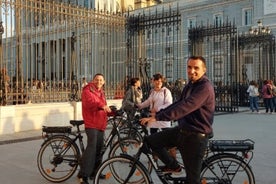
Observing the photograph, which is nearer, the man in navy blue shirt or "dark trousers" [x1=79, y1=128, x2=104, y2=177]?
the man in navy blue shirt

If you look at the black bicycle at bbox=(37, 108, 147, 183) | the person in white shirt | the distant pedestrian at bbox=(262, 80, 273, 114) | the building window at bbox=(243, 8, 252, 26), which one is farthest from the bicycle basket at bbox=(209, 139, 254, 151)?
the building window at bbox=(243, 8, 252, 26)

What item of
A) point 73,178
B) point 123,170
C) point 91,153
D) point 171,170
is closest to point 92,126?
point 91,153

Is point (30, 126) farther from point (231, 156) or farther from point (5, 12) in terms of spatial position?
point (231, 156)

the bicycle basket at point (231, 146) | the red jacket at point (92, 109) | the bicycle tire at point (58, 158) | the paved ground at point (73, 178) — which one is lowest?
the paved ground at point (73, 178)

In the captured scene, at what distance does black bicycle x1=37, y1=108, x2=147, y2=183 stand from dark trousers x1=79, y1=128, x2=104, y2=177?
0.20 m

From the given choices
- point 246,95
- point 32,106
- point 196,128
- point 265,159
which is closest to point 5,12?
point 32,106

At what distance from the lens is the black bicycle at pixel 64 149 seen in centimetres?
648

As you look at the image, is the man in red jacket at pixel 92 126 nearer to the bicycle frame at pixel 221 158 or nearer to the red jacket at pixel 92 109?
the red jacket at pixel 92 109

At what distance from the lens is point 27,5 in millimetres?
12266

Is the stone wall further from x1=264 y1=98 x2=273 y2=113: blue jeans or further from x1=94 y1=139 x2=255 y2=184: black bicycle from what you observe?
x1=264 y1=98 x2=273 y2=113: blue jeans

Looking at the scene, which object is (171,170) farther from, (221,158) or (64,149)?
(64,149)

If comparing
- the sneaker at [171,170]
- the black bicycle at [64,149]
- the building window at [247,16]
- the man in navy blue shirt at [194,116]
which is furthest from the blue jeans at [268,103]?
the building window at [247,16]

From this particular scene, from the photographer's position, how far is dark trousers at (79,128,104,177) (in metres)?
6.05

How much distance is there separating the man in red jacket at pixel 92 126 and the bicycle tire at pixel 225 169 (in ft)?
6.05
